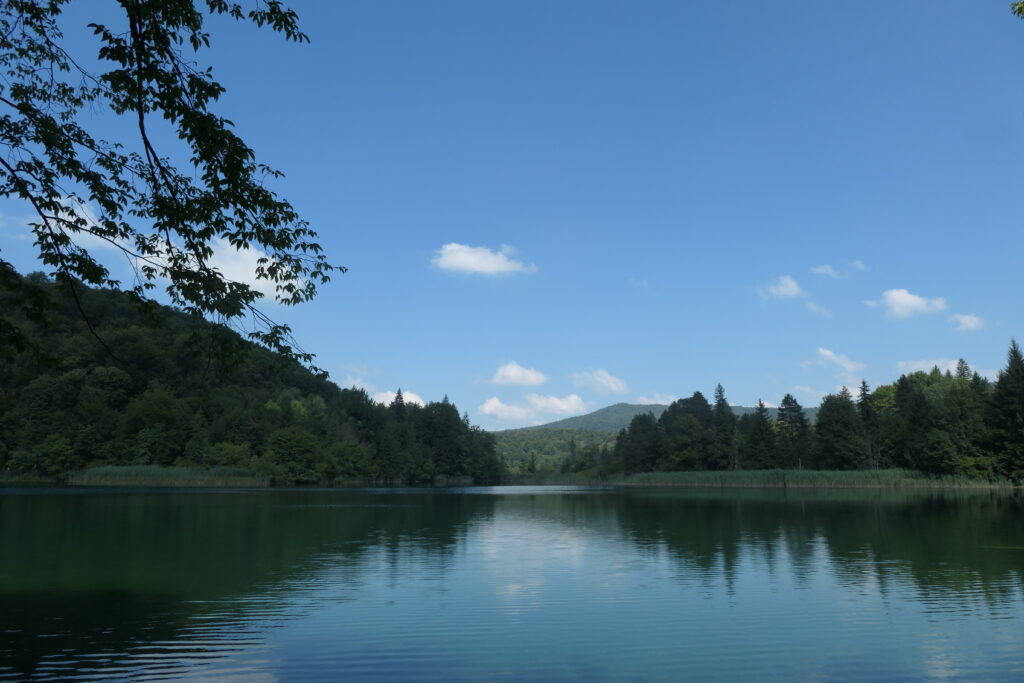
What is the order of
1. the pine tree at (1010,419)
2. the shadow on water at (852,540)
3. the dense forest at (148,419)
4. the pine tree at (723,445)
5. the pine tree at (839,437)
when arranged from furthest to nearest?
the pine tree at (723,445) → the pine tree at (839,437) → the dense forest at (148,419) → the pine tree at (1010,419) → the shadow on water at (852,540)

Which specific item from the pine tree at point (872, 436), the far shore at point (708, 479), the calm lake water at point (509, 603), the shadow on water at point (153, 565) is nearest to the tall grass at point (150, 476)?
the far shore at point (708, 479)

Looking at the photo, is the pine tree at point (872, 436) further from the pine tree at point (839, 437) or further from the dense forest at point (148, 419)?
the dense forest at point (148, 419)

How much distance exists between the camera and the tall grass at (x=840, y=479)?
83.5 metres

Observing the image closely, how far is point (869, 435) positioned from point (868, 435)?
0.66ft

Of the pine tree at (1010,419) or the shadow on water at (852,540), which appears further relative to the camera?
the pine tree at (1010,419)

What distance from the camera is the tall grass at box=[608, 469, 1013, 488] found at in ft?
274

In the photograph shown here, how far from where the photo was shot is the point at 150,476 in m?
88.6

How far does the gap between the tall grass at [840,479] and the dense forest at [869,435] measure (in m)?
3.24

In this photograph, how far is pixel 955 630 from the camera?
14.2m

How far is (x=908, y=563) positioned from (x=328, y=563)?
65.7ft

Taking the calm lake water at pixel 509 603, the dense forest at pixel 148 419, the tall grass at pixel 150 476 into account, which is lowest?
the calm lake water at pixel 509 603

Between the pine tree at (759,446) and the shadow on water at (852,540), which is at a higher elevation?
the pine tree at (759,446)

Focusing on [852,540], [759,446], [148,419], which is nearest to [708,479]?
[759,446]

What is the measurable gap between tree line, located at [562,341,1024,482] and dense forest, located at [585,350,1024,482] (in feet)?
0.44
